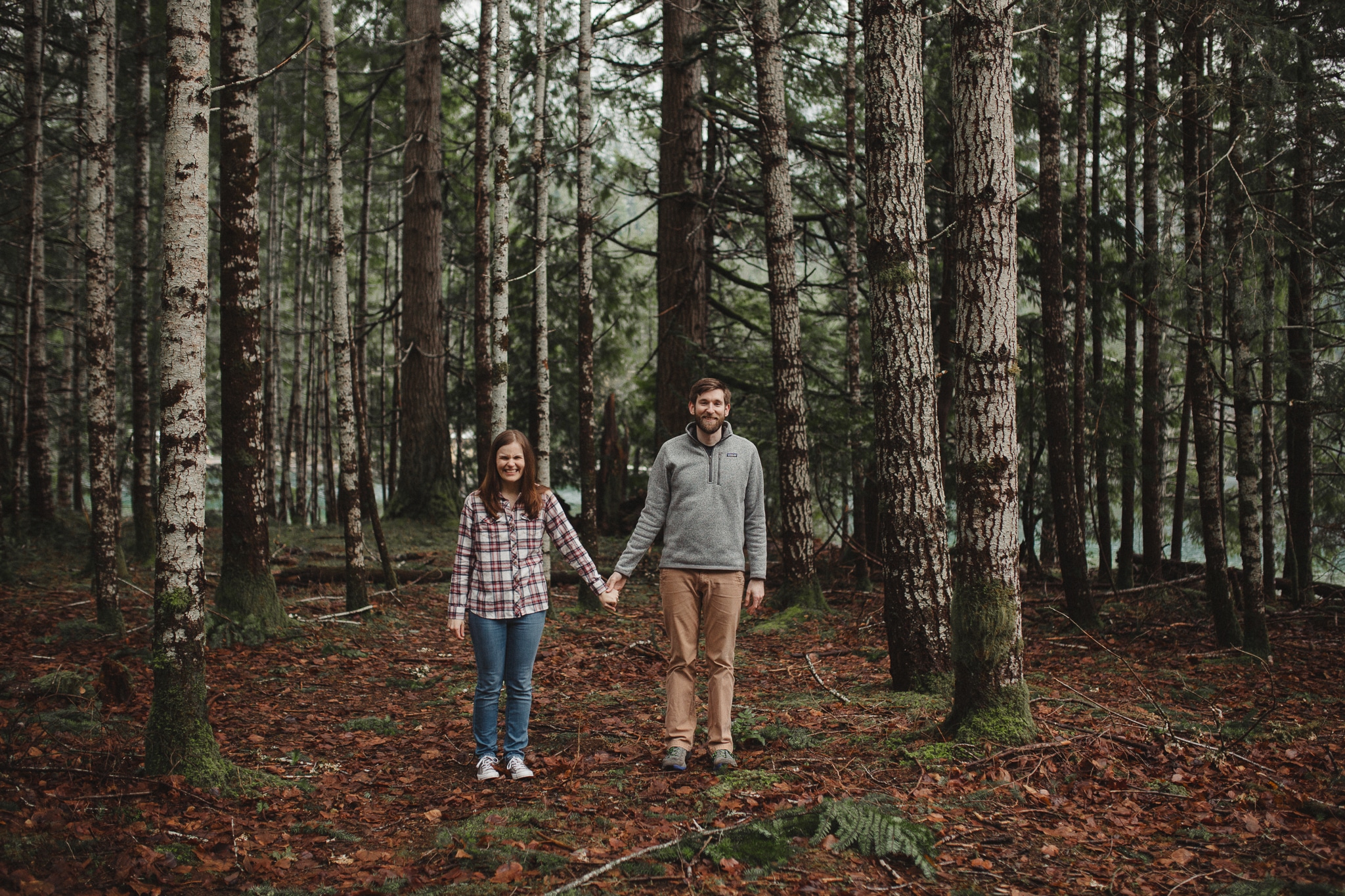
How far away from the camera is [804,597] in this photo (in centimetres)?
1017

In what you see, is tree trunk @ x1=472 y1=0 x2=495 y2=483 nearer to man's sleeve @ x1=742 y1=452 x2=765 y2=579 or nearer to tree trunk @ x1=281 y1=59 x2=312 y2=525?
man's sleeve @ x1=742 y1=452 x2=765 y2=579

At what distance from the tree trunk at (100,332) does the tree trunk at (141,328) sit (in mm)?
2003

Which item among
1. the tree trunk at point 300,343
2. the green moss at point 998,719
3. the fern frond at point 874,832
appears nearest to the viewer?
the fern frond at point 874,832

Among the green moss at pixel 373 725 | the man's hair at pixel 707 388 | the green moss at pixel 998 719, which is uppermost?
the man's hair at pixel 707 388

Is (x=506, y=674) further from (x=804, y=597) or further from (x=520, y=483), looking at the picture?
(x=804, y=597)

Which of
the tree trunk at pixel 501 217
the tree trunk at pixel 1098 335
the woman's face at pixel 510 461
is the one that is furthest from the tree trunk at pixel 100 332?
the tree trunk at pixel 1098 335

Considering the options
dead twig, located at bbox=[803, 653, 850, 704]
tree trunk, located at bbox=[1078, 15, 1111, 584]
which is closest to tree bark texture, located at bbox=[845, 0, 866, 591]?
tree trunk, located at bbox=[1078, 15, 1111, 584]

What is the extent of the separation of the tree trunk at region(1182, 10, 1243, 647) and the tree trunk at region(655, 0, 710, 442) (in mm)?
6537

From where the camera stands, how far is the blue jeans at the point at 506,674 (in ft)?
16.6

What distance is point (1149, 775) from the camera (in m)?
4.56

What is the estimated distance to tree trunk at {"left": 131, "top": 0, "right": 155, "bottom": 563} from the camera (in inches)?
386

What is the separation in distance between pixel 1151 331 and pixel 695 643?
8.78m

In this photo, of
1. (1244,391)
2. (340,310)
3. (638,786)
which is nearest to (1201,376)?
(1244,391)

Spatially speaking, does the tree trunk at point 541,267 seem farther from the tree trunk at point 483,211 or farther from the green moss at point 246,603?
the green moss at point 246,603
